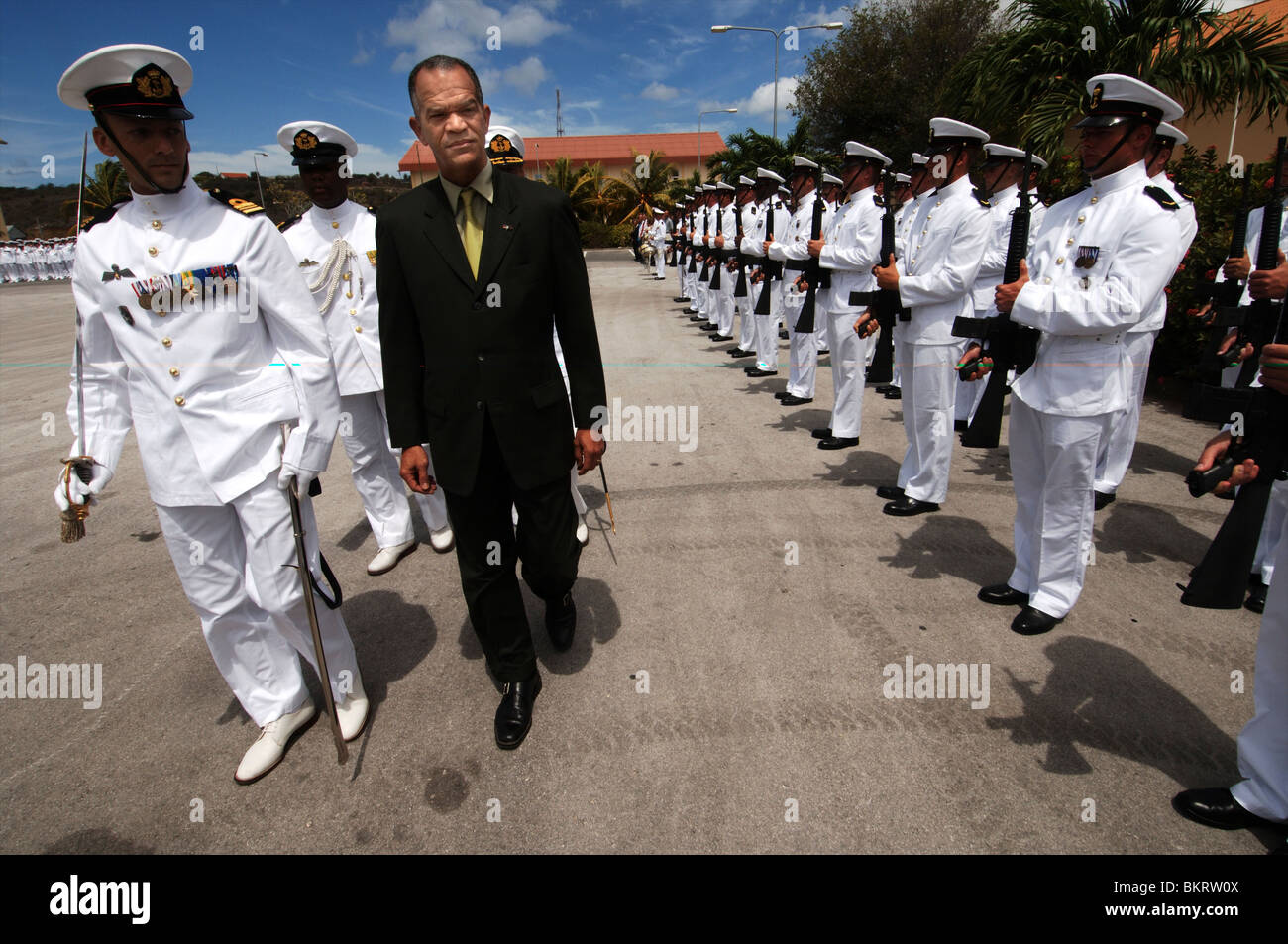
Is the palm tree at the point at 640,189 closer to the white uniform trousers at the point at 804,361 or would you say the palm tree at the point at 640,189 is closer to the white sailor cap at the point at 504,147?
the white uniform trousers at the point at 804,361

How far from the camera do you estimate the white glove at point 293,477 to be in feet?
8.17

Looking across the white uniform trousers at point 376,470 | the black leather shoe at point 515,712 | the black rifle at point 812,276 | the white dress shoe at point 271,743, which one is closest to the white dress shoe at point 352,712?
the white dress shoe at point 271,743

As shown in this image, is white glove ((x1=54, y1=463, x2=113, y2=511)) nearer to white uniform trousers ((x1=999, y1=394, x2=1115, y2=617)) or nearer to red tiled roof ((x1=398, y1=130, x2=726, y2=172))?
white uniform trousers ((x1=999, y1=394, x2=1115, y2=617))

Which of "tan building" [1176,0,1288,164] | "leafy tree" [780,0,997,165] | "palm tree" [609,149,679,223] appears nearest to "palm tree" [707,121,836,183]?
"leafy tree" [780,0,997,165]

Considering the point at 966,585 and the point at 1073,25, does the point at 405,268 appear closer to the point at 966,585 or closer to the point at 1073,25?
the point at 966,585

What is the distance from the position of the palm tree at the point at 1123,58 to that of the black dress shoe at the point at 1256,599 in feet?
20.9

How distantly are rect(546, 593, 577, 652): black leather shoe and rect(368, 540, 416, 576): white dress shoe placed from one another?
1.51 metres

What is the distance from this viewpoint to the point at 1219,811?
2.23 meters

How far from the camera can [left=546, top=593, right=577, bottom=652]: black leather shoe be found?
329cm

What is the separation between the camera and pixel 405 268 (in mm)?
2502

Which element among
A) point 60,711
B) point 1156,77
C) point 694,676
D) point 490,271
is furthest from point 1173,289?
point 60,711

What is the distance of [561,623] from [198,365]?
1.87 m

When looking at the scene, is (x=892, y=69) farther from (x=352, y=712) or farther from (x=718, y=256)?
(x=352, y=712)

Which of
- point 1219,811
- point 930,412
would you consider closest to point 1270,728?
point 1219,811
